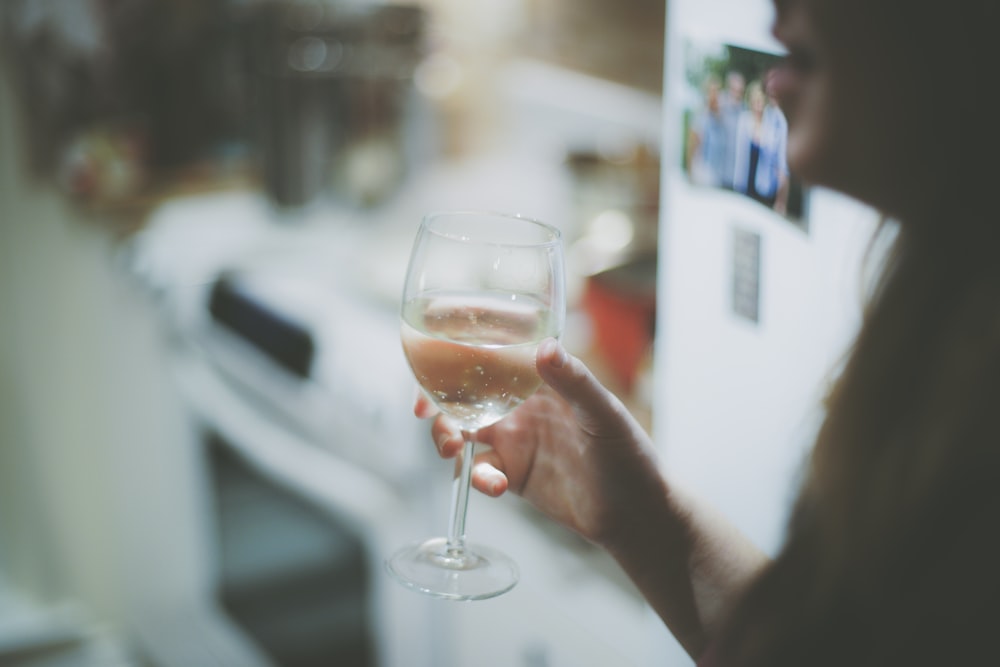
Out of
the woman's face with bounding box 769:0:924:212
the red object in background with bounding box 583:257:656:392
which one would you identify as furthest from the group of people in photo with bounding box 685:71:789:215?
the red object in background with bounding box 583:257:656:392

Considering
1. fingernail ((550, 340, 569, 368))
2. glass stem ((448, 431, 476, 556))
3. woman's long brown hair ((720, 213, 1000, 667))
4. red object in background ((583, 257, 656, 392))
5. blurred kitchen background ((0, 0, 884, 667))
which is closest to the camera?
woman's long brown hair ((720, 213, 1000, 667))

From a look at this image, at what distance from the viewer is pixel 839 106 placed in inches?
22.3

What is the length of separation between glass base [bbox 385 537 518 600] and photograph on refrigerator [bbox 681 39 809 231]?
1.23 ft

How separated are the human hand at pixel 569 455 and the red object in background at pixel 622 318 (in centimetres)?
60

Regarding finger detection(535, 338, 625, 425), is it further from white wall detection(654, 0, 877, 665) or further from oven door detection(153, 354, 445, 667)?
oven door detection(153, 354, 445, 667)

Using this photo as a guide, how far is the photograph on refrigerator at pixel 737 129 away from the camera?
808 mm

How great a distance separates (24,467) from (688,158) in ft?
7.57

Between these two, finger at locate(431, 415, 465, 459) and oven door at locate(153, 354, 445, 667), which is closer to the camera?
finger at locate(431, 415, 465, 459)

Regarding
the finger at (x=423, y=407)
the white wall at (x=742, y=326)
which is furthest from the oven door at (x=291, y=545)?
the finger at (x=423, y=407)

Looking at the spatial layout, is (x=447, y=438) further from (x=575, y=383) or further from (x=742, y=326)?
(x=742, y=326)

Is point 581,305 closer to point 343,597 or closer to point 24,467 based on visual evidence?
point 343,597

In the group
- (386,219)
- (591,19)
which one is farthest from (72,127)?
(591,19)

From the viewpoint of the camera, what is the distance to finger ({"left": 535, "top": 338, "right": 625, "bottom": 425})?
0.66 meters

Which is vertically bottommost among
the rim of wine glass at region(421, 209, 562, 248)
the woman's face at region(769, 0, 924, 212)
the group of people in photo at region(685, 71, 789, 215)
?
the rim of wine glass at region(421, 209, 562, 248)
